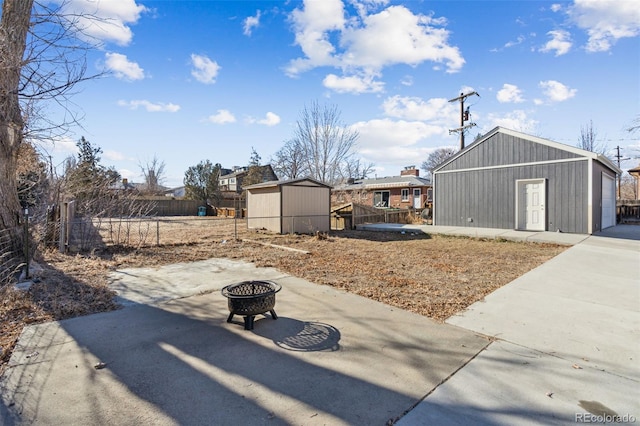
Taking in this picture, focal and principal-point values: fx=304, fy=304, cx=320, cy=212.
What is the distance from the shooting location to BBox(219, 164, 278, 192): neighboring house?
111 ft

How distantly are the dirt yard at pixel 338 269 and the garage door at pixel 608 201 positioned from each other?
20.1ft

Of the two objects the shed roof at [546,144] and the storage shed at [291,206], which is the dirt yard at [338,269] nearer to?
the storage shed at [291,206]

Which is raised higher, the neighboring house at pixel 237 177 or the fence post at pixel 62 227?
the neighboring house at pixel 237 177

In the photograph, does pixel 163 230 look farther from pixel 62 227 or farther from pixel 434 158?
pixel 434 158

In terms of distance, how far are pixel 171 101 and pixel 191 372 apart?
1033cm

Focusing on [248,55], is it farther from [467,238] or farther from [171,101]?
[467,238]

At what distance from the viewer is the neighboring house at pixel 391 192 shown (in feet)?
84.7

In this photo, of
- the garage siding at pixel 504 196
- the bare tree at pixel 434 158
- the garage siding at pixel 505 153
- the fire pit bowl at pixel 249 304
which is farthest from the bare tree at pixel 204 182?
the bare tree at pixel 434 158

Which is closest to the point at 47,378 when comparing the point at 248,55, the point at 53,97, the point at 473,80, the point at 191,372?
the point at 191,372

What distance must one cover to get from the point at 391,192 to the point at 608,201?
51.1 feet

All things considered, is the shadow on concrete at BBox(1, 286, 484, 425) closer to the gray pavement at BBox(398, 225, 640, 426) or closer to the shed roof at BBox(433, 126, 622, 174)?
the gray pavement at BBox(398, 225, 640, 426)

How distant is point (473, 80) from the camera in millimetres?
16453

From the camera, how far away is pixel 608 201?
532 inches

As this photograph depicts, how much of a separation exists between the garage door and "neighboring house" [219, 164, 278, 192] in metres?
26.6
